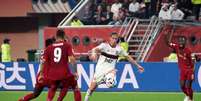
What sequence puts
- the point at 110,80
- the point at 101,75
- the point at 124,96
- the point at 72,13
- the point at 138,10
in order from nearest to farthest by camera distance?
the point at 110,80 < the point at 101,75 < the point at 124,96 < the point at 138,10 < the point at 72,13

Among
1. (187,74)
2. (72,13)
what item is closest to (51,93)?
(187,74)

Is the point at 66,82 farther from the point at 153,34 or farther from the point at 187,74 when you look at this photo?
the point at 153,34

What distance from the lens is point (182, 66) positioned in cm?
2200

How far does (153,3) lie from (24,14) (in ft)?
31.5

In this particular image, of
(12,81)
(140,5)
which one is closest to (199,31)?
(140,5)

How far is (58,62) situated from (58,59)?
3.0 inches

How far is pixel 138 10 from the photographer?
1335 inches

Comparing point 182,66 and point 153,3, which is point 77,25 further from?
point 182,66

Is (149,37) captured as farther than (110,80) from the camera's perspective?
Yes

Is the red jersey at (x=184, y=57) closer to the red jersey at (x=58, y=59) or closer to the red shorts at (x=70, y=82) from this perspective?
the red shorts at (x=70, y=82)

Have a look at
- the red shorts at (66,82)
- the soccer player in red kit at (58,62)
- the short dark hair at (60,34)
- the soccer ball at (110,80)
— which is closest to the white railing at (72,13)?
the soccer ball at (110,80)

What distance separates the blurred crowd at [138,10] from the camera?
108 feet

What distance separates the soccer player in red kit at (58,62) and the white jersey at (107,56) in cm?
315

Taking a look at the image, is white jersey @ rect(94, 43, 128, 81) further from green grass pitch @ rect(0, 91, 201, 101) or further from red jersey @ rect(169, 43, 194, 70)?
green grass pitch @ rect(0, 91, 201, 101)
